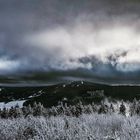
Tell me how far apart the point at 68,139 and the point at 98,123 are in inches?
188

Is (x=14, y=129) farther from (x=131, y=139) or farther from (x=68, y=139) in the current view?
(x=131, y=139)

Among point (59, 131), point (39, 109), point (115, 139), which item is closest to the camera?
point (115, 139)

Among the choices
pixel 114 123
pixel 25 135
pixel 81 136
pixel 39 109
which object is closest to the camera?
pixel 81 136

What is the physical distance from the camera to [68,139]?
8.01 m

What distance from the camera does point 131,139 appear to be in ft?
25.1

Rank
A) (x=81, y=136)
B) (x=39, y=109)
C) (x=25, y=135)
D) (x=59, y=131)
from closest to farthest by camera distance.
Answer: (x=81, y=136) → (x=59, y=131) → (x=25, y=135) → (x=39, y=109)

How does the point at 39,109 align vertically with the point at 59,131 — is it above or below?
below

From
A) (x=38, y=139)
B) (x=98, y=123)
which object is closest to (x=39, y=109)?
(x=98, y=123)

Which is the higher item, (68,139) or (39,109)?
(68,139)

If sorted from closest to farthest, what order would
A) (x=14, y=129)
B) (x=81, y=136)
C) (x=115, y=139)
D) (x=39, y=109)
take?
(x=115, y=139) < (x=81, y=136) < (x=14, y=129) < (x=39, y=109)

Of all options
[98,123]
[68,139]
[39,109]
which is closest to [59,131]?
[68,139]

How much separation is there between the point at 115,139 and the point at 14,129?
13.5 feet

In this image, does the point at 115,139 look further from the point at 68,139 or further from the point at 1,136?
the point at 1,136

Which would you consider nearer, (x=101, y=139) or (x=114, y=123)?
(x=101, y=139)
